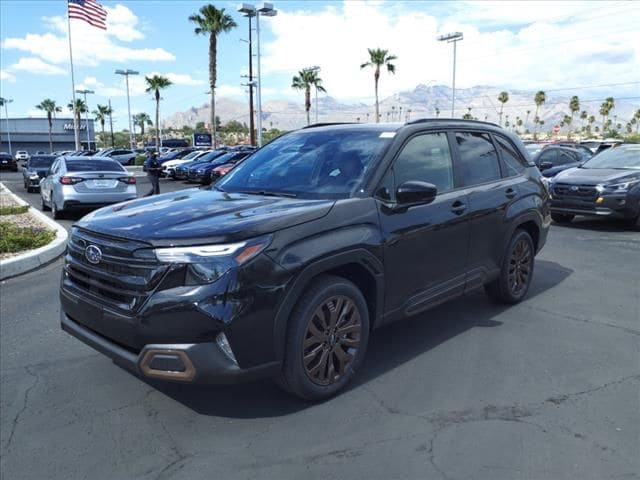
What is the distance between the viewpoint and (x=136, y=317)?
9.97 feet

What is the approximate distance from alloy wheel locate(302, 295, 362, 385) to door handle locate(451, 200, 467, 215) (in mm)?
1354

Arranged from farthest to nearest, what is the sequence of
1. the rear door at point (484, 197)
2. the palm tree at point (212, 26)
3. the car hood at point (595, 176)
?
the palm tree at point (212, 26) → the car hood at point (595, 176) → the rear door at point (484, 197)

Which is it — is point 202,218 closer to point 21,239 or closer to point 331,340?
point 331,340

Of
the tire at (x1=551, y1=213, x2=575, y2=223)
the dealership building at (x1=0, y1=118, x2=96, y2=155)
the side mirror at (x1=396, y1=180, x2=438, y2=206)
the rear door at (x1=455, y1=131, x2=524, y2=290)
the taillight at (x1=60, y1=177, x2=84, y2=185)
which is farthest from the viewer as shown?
the dealership building at (x1=0, y1=118, x2=96, y2=155)

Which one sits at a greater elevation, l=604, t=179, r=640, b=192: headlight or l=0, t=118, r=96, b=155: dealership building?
l=0, t=118, r=96, b=155: dealership building

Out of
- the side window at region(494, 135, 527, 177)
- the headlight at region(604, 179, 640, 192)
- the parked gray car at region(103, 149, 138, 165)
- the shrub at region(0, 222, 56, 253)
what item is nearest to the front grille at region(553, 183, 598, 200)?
the headlight at region(604, 179, 640, 192)

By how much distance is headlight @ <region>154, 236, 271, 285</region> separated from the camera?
2.97 m

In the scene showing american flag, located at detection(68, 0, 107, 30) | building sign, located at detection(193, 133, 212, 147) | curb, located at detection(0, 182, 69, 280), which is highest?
american flag, located at detection(68, 0, 107, 30)

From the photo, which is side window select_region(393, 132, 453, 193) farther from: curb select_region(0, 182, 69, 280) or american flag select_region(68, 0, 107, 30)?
american flag select_region(68, 0, 107, 30)

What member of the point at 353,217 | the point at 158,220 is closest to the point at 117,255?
the point at 158,220

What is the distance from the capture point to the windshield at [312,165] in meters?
3.98

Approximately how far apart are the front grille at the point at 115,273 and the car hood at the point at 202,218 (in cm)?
7

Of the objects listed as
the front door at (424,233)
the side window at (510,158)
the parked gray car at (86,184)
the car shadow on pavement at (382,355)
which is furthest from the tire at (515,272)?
the parked gray car at (86,184)

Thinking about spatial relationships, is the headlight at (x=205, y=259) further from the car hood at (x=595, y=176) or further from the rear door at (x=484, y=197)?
the car hood at (x=595, y=176)
